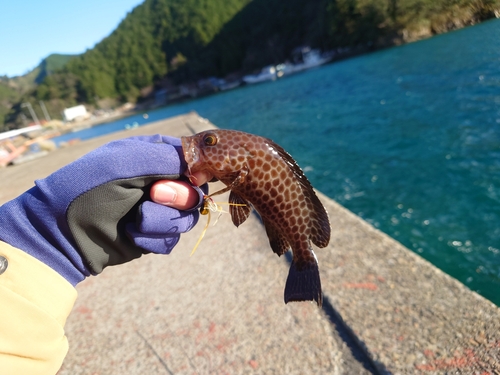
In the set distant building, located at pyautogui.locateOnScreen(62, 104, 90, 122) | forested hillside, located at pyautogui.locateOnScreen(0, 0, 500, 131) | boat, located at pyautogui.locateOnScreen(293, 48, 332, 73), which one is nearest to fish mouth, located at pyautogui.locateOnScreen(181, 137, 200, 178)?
forested hillside, located at pyautogui.locateOnScreen(0, 0, 500, 131)

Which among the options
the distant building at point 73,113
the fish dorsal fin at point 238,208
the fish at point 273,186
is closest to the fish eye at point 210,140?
the fish at point 273,186

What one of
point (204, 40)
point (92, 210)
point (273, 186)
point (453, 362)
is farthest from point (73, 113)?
point (453, 362)

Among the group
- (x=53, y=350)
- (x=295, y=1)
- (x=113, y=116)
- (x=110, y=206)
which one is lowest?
(x=113, y=116)

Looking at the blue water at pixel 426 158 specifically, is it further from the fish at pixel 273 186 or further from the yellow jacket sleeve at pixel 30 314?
the yellow jacket sleeve at pixel 30 314

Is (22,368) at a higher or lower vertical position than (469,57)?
higher

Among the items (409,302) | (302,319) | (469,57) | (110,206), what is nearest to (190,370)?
(302,319)

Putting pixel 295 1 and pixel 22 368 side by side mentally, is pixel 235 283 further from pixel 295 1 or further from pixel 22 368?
pixel 295 1
